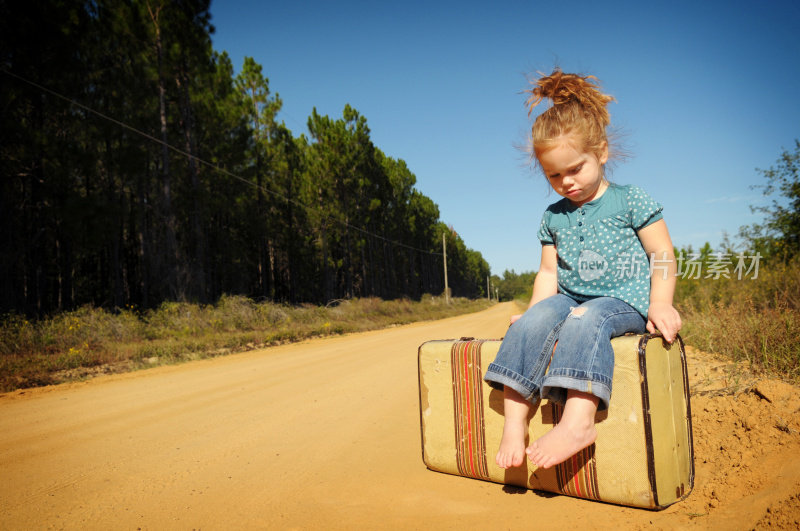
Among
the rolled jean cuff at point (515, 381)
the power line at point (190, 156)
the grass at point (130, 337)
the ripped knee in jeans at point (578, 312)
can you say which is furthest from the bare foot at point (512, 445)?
Result: the power line at point (190, 156)

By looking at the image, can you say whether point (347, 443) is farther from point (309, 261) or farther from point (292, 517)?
point (309, 261)

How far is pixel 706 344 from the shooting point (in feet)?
14.9

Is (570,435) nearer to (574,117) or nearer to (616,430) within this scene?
(616,430)

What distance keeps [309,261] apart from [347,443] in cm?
2762

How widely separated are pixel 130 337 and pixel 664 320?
10.1m

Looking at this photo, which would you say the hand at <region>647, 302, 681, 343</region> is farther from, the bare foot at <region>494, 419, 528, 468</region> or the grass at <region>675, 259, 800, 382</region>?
the grass at <region>675, 259, 800, 382</region>

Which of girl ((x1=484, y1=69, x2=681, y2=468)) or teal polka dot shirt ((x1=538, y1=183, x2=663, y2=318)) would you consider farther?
teal polka dot shirt ((x1=538, y1=183, x2=663, y2=318))

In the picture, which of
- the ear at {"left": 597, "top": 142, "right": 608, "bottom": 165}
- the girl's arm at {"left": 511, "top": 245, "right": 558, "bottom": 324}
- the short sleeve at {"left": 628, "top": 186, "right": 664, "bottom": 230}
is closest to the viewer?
the short sleeve at {"left": 628, "top": 186, "right": 664, "bottom": 230}

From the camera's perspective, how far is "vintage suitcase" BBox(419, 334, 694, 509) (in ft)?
4.98

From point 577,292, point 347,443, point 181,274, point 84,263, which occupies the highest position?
point 84,263

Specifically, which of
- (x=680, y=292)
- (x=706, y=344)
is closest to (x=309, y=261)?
(x=680, y=292)

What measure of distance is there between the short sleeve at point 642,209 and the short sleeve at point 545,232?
1.34 feet

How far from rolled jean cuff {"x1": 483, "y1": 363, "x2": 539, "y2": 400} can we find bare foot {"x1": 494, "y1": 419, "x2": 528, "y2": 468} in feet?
0.43

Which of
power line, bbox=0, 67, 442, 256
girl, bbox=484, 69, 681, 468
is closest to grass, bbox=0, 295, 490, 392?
power line, bbox=0, 67, 442, 256
